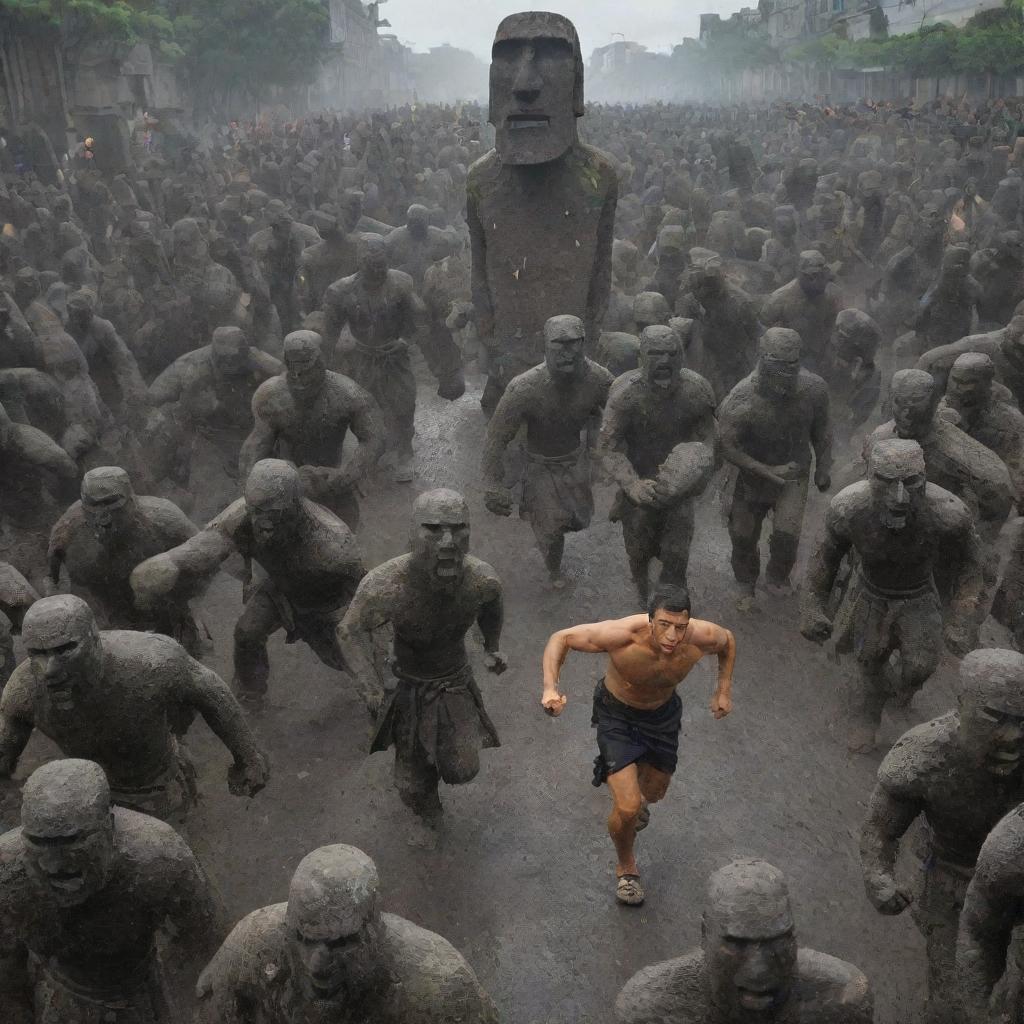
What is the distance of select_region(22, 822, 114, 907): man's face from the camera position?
3.42m

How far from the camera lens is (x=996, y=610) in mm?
7453

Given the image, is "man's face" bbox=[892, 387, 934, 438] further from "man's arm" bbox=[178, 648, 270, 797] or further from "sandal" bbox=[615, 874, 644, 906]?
"man's arm" bbox=[178, 648, 270, 797]

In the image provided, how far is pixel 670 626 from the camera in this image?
463 cm

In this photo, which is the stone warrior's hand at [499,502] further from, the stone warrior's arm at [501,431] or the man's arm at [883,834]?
the man's arm at [883,834]

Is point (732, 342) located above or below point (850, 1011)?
above

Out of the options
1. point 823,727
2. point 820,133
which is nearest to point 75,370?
point 823,727

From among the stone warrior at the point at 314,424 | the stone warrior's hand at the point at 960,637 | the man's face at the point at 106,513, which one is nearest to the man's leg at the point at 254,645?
the man's face at the point at 106,513

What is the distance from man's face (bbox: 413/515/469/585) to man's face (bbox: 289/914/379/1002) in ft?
6.88

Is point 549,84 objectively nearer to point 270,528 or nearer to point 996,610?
point 270,528

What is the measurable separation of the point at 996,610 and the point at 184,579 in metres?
5.68

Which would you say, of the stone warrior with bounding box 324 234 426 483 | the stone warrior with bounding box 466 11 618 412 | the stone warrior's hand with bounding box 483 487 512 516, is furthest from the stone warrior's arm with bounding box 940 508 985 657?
the stone warrior with bounding box 324 234 426 483

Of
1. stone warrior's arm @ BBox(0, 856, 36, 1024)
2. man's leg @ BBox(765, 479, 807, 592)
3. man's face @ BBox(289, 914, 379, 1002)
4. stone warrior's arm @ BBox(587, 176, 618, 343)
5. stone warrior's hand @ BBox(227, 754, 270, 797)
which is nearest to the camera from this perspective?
man's face @ BBox(289, 914, 379, 1002)

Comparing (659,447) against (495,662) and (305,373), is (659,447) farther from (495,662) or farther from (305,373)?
(495,662)

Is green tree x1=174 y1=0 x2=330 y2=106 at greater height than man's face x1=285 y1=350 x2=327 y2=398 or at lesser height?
greater
